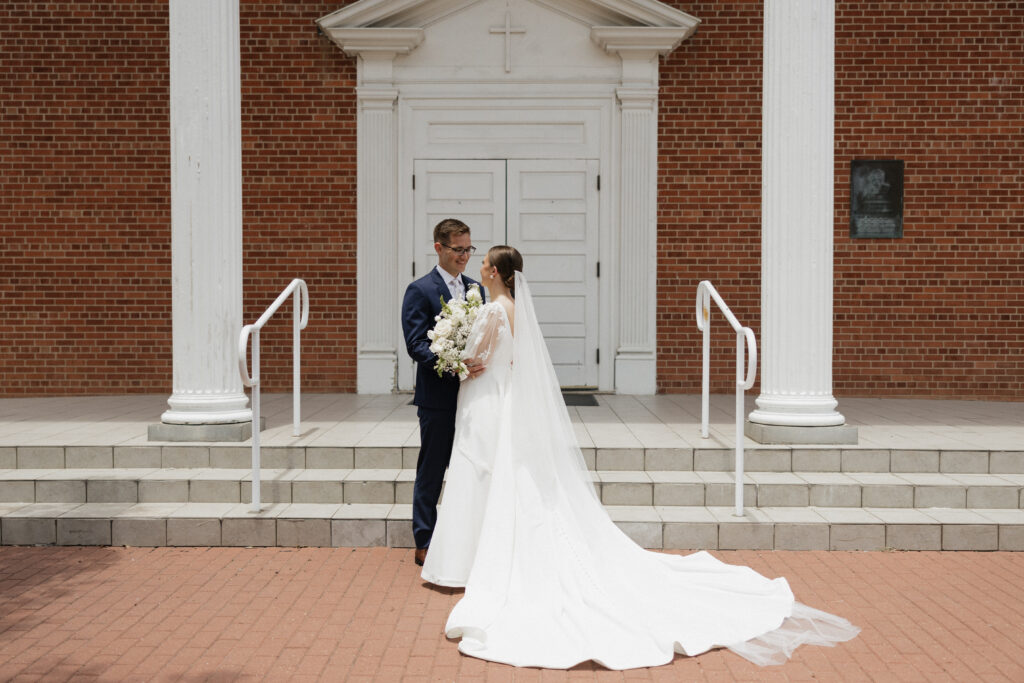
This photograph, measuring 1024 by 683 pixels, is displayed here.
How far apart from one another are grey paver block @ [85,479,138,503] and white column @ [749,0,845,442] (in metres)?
4.31

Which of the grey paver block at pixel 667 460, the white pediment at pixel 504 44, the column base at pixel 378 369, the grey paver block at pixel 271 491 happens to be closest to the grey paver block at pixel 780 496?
the grey paver block at pixel 667 460

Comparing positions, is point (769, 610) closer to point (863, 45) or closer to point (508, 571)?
point (508, 571)

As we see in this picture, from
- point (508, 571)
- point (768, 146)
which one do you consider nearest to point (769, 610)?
point (508, 571)

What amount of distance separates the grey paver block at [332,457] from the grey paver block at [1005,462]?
12.9 feet

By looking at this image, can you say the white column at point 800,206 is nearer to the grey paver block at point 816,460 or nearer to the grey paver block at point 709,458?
the grey paver block at point 816,460

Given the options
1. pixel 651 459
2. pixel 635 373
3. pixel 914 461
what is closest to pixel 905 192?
pixel 635 373

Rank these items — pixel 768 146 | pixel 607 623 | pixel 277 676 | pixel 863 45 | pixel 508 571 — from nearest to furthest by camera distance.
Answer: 1. pixel 277 676
2. pixel 607 623
3. pixel 508 571
4. pixel 768 146
5. pixel 863 45

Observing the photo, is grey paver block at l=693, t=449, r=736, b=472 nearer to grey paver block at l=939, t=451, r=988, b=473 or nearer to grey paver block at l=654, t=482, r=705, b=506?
grey paver block at l=654, t=482, r=705, b=506

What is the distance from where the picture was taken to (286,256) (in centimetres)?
954

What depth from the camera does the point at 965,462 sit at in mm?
6293

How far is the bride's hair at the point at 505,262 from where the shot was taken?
4.84 metres

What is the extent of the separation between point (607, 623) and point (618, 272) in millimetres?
5807

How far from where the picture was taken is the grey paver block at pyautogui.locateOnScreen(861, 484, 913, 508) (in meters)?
5.94

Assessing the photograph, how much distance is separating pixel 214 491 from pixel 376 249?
13.2ft
